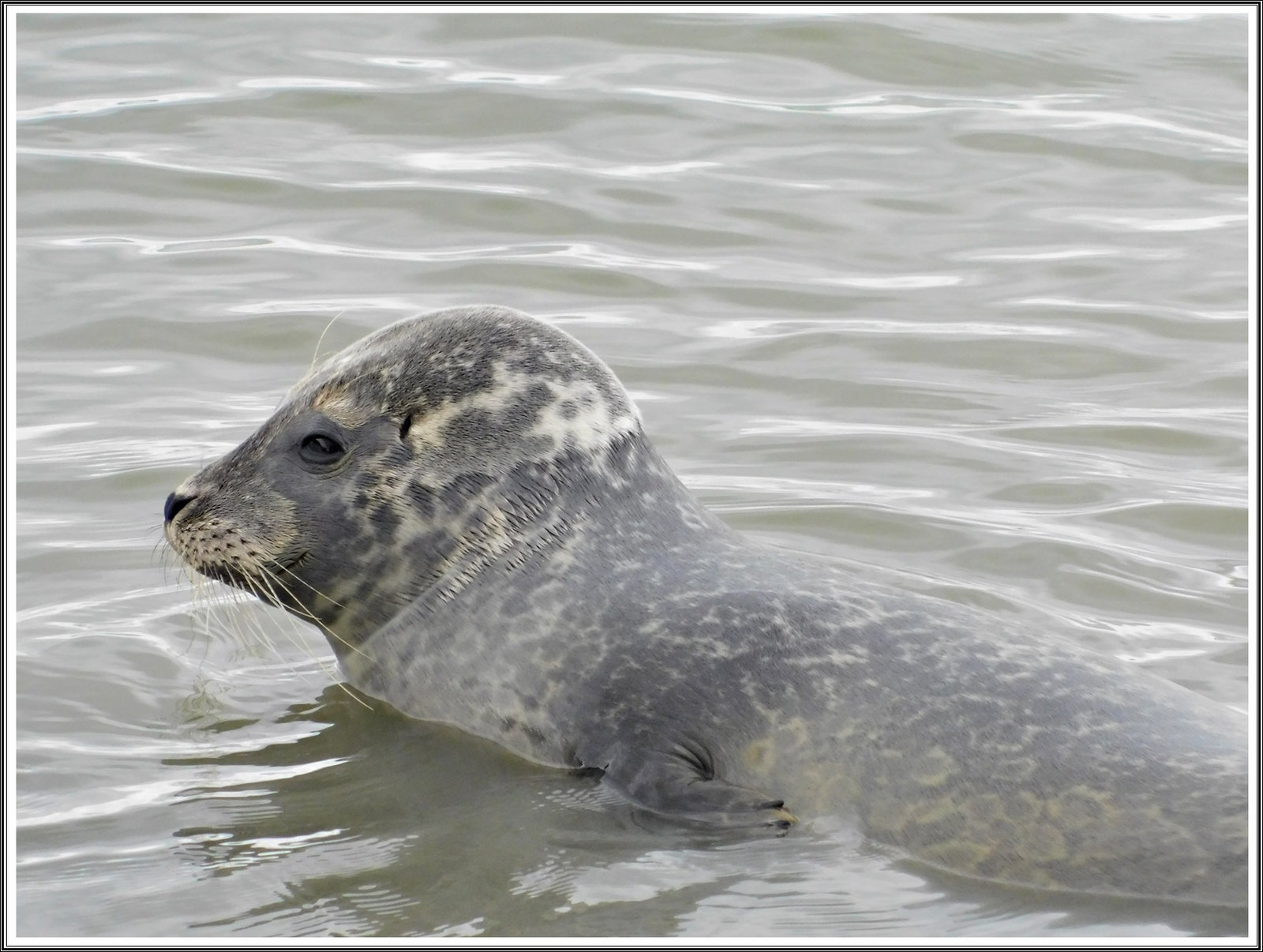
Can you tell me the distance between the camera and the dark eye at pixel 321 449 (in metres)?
5.29

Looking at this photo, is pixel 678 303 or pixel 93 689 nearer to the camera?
pixel 93 689

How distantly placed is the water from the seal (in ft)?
0.45

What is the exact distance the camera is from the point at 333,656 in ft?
19.5

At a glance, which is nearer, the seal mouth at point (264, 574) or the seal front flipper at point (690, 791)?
the seal front flipper at point (690, 791)

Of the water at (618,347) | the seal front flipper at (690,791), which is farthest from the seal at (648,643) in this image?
the water at (618,347)

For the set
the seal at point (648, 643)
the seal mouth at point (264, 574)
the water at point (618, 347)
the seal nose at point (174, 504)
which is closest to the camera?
the seal at point (648, 643)

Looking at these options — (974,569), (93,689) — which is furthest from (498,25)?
(93,689)

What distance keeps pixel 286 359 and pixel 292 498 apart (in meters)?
3.42

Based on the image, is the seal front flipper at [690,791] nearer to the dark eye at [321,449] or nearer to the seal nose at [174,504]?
the dark eye at [321,449]

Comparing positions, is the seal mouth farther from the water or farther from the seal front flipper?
the seal front flipper

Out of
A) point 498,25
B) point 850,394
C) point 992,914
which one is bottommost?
point 992,914

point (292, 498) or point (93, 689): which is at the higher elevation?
point (292, 498)

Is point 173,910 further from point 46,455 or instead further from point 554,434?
point 46,455

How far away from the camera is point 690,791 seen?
181 inches
